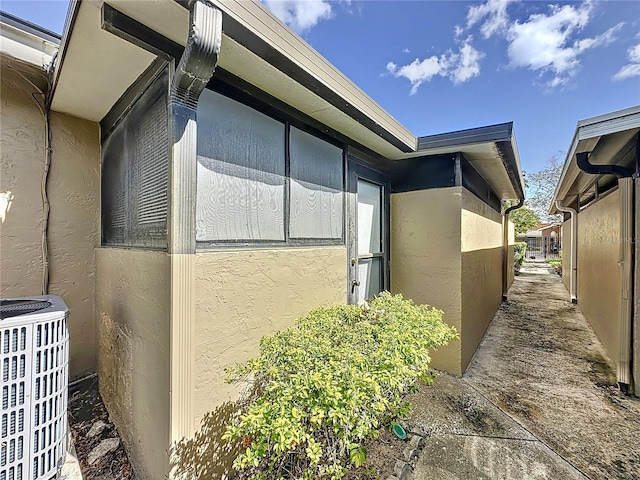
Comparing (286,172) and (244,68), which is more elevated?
(244,68)

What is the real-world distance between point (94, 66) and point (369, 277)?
3.85m

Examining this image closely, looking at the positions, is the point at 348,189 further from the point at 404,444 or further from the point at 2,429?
the point at 2,429

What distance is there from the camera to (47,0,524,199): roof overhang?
1.62 m

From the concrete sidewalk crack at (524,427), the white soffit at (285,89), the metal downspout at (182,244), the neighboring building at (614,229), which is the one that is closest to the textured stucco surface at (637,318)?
the neighboring building at (614,229)

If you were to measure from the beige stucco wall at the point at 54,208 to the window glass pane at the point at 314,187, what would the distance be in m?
2.52

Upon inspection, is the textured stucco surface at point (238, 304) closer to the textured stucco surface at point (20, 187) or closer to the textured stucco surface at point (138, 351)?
the textured stucco surface at point (138, 351)

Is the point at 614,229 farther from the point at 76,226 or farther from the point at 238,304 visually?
the point at 76,226

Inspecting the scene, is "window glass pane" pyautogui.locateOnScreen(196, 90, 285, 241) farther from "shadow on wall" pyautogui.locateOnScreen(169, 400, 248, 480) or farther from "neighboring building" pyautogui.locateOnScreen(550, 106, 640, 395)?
"neighboring building" pyautogui.locateOnScreen(550, 106, 640, 395)

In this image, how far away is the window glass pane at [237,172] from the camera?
2107 mm

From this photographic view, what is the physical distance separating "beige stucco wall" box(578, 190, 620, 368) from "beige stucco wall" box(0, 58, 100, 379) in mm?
7249

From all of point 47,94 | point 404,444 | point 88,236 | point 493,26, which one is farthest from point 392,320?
point 493,26

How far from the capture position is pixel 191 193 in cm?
196

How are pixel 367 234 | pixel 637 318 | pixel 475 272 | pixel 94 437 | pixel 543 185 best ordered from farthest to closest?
1. pixel 543 185
2. pixel 475 272
3. pixel 367 234
4. pixel 637 318
5. pixel 94 437

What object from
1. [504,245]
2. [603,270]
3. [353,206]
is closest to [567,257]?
[504,245]
